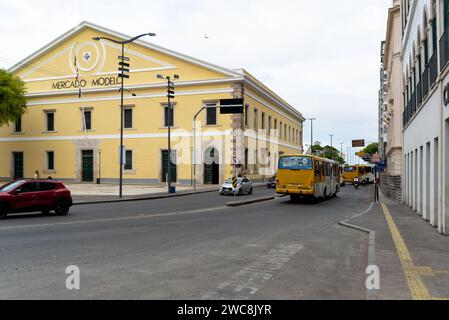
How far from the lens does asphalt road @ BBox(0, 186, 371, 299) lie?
597cm

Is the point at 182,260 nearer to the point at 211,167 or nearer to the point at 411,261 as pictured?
the point at 411,261

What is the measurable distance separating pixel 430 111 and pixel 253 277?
10855mm

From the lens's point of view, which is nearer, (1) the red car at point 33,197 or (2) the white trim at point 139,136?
(1) the red car at point 33,197

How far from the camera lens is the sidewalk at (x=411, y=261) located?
5.85m

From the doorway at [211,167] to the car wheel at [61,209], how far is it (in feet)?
90.3

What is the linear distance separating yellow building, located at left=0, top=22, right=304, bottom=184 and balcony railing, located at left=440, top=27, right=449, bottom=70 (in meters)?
31.9

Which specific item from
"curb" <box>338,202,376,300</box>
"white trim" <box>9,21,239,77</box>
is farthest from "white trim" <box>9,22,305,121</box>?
"curb" <box>338,202,376,300</box>

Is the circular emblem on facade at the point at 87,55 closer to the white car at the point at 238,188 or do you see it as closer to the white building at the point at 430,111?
the white car at the point at 238,188

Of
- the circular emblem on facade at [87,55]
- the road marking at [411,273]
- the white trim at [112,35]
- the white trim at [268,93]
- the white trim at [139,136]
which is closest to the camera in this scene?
the road marking at [411,273]

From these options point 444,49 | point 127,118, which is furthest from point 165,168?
point 444,49

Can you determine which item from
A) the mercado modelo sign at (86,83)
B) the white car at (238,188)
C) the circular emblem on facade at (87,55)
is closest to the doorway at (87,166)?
the mercado modelo sign at (86,83)
